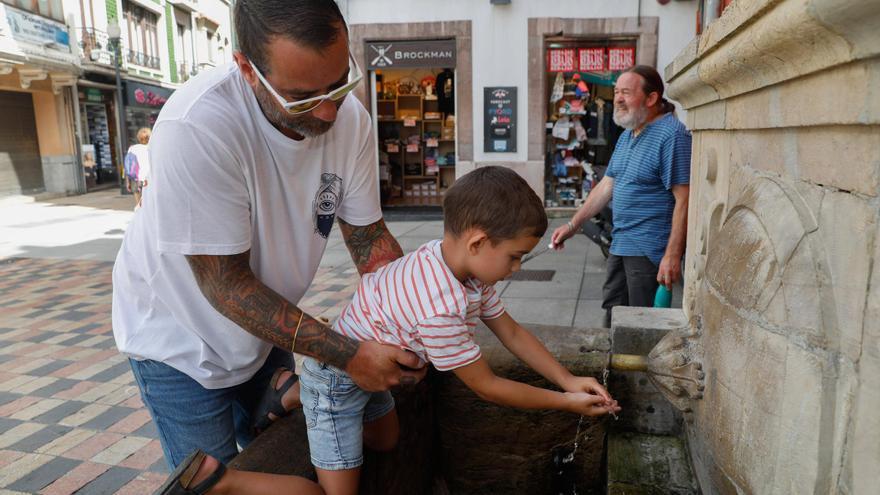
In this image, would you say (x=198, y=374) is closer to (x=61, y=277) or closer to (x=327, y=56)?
(x=327, y=56)

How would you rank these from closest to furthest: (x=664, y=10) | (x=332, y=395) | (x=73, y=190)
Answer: (x=332, y=395) → (x=664, y=10) → (x=73, y=190)

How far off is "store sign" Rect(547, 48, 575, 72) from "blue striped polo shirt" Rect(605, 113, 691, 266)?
731 centimetres

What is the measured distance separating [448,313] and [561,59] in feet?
31.1

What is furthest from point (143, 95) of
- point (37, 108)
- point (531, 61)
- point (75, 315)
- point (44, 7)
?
point (75, 315)

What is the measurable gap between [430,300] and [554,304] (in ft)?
13.5

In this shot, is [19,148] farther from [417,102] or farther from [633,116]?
[633,116]

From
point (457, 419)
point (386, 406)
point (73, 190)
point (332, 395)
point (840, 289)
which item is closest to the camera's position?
point (840, 289)

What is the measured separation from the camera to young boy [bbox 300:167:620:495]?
1731 millimetres

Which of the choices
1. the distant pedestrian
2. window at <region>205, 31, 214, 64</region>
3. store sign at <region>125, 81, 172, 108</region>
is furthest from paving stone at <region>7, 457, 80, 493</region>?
window at <region>205, 31, 214, 64</region>

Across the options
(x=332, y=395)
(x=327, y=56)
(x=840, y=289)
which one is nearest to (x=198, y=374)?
(x=332, y=395)

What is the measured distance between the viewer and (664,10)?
9930mm

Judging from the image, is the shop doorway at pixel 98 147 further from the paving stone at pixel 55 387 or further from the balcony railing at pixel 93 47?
the paving stone at pixel 55 387

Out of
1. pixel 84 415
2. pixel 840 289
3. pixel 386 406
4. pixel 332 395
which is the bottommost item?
pixel 84 415

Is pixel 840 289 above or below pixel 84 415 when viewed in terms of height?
above
